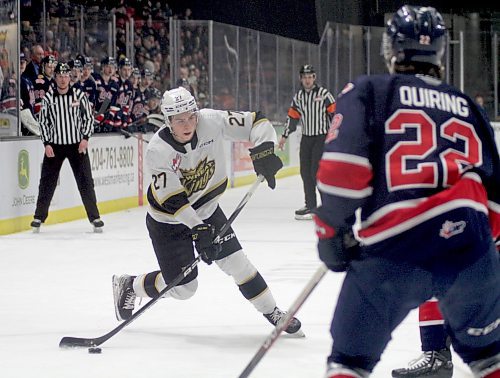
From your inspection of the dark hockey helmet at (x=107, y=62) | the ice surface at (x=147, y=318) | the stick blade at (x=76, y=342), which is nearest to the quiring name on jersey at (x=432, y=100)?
the ice surface at (x=147, y=318)

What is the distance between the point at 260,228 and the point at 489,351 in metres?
5.94

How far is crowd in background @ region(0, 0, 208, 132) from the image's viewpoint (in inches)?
369

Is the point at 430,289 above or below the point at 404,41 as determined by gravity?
below

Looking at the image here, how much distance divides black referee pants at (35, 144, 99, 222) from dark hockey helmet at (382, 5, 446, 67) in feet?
18.4

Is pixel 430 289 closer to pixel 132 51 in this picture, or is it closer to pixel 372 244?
pixel 372 244

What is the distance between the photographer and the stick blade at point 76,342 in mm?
3934

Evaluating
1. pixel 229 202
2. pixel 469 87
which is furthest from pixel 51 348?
pixel 469 87

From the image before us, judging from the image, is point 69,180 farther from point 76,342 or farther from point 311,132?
point 76,342

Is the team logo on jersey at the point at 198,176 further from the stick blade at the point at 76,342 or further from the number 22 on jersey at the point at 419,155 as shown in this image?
the number 22 on jersey at the point at 419,155

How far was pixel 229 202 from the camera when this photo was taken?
10.2 metres

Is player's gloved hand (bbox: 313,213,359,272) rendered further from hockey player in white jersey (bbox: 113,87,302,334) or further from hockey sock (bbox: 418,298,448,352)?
hockey player in white jersey (bbox: 113,87,302,334)

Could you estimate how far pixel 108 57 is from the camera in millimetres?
9859

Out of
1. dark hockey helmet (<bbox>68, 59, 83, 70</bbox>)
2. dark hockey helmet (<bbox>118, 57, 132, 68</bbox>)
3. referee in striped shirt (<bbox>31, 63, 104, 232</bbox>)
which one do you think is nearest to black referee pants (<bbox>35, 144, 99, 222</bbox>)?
referee in striped shirt (<bbox>31, 63, 104, 232</bbox>)

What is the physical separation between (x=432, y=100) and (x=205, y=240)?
1.78 metres
